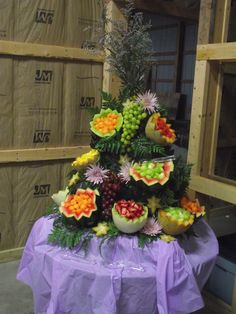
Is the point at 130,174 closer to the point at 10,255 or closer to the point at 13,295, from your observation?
the point at 13,295

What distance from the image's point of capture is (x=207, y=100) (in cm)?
230

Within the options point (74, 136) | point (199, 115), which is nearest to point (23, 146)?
point (74, 136)

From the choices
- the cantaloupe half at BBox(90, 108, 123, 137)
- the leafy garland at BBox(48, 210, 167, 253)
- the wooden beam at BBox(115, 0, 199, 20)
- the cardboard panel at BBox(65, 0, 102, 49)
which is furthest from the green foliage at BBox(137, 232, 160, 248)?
the wooden beam at BBox(115, 0, 199, 20)

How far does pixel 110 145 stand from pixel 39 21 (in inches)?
59.7

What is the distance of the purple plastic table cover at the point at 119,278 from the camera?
153cm

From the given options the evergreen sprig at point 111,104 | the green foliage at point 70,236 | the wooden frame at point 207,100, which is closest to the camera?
the green foliage at point 70,236

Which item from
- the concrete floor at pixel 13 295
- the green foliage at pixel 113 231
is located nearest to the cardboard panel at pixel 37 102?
the concrete floor at pixel 13 295

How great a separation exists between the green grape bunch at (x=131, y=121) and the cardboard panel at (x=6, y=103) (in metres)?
1.34

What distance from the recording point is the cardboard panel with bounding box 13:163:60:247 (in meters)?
2.97

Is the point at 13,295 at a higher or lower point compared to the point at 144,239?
lower

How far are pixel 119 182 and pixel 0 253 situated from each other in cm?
166

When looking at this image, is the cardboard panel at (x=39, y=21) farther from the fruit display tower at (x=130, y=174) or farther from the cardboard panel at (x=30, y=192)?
the fruit display tower at (x=130, y=174)

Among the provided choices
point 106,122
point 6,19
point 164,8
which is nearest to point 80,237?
point 106,122

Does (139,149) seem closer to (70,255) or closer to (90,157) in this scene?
(90,157)
